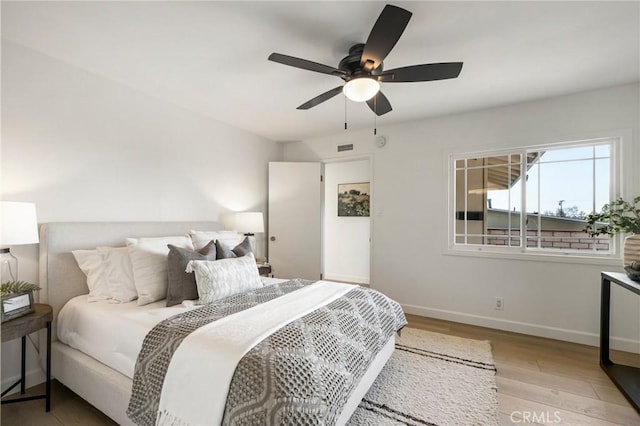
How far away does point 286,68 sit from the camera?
238cm

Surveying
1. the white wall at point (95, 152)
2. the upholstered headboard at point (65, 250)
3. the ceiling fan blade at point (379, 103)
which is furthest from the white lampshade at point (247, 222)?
the ceiling fan blade at point (379, 103)

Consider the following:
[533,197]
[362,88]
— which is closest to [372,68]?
[362,88]

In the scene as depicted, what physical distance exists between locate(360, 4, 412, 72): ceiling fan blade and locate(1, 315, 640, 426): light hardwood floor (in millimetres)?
2355

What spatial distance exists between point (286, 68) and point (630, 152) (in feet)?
10.6

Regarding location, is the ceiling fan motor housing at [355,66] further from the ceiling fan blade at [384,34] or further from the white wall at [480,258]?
the white wall at [480,258]

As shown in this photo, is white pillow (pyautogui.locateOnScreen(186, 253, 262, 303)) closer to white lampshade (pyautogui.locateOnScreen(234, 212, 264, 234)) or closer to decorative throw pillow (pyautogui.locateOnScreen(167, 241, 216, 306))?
decorative throw pillow (pyautogui.locateOnScreen(167, 241, 216, 306))

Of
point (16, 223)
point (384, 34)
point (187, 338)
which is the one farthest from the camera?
point (16, 223)

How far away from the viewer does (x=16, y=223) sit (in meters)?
1.70

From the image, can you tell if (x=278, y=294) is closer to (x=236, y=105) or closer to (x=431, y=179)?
(x=236, y=105)

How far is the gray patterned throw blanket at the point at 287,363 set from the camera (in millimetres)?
1122

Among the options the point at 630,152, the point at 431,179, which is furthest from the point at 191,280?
the point at 630,152

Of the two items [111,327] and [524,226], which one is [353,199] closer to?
[524,226]

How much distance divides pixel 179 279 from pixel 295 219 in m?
2.48

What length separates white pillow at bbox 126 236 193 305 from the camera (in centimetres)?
202
